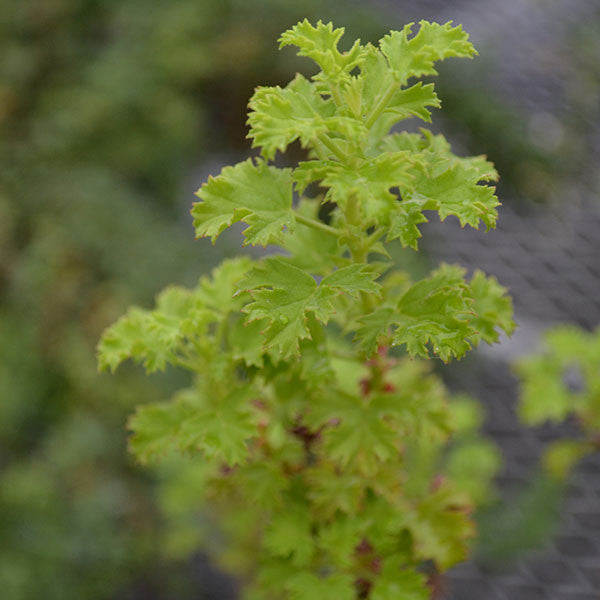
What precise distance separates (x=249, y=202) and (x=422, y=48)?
0.49 feet

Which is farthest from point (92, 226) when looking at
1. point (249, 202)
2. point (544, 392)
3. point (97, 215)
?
point (249, 202)

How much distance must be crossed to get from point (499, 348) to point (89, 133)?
143 cm

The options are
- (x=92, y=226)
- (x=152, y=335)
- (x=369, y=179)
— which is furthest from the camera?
(x=92, y=226)

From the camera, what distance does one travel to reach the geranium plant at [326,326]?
410mm

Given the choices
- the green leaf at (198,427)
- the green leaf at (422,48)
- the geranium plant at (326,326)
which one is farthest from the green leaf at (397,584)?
the green leaf at (422,48)

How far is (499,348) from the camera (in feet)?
5.25

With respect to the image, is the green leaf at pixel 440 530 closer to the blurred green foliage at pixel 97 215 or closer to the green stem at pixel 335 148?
the green stem at pixel 335 148

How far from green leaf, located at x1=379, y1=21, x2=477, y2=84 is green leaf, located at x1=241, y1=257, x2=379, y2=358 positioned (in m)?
0.13

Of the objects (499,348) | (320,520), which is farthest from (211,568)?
(320,520)

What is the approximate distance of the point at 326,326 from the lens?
51 cm

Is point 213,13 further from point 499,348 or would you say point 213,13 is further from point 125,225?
point 499,348

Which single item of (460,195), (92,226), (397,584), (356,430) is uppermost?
(92,226)

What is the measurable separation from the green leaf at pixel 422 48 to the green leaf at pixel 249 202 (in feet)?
0.33

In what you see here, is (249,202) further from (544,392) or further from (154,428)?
(544,392)
